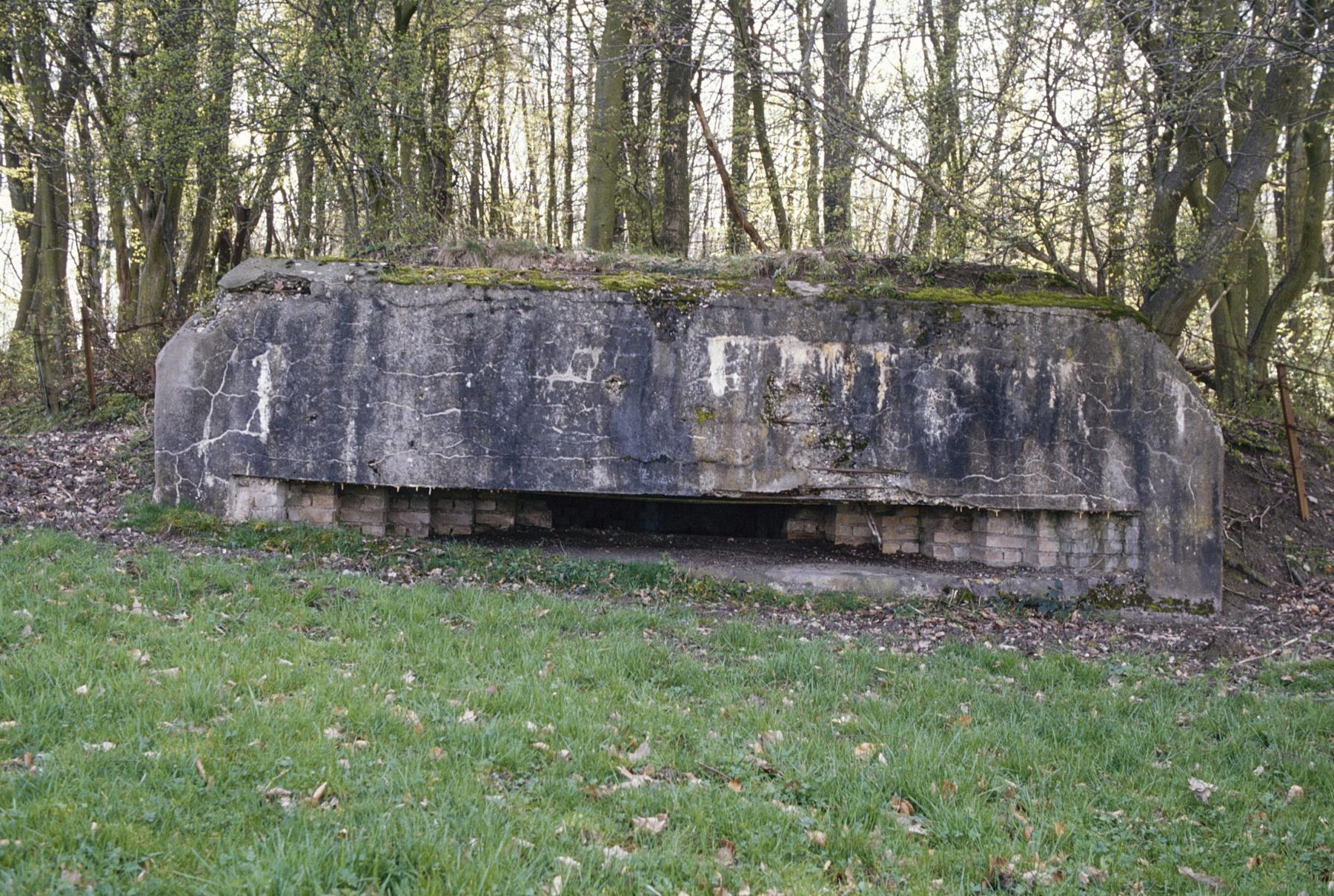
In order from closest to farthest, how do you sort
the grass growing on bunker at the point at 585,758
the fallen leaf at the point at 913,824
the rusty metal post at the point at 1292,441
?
the grass growing on bunker at the point at 585,758, the fallen leaf at the point at 913,824, the rusty metal post at the point at 1292,441

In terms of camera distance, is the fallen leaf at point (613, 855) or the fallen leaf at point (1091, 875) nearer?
the fallen leaf at point (613, 855)

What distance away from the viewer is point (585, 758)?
3885 millimetres

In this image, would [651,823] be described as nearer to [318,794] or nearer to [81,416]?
[318,794]

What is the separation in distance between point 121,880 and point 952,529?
6922mm

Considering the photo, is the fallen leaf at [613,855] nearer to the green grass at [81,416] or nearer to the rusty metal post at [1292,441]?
the rusty metal post at [1292,441]

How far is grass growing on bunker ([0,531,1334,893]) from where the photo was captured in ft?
9.93

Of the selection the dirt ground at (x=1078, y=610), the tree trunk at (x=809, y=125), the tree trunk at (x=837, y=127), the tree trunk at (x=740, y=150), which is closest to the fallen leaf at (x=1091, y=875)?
the dirt ground at (x=1078, y=610)

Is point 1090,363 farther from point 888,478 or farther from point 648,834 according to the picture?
point 648,834

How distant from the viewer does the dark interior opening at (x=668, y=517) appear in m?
9.27

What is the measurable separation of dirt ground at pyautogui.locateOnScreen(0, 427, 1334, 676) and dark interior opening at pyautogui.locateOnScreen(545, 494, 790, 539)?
733 millimetres

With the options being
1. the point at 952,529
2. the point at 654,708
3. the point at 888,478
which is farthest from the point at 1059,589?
the point at 654,708

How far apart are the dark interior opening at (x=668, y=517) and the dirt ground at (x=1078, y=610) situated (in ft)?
2.41

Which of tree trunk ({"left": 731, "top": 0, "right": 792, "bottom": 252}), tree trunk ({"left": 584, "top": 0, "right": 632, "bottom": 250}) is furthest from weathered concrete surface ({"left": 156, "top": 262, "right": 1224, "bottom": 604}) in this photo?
tree trunk ({"left": 584, "top": 0, "right": 632, "bottom": 250})

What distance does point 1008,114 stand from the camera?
8.80m
